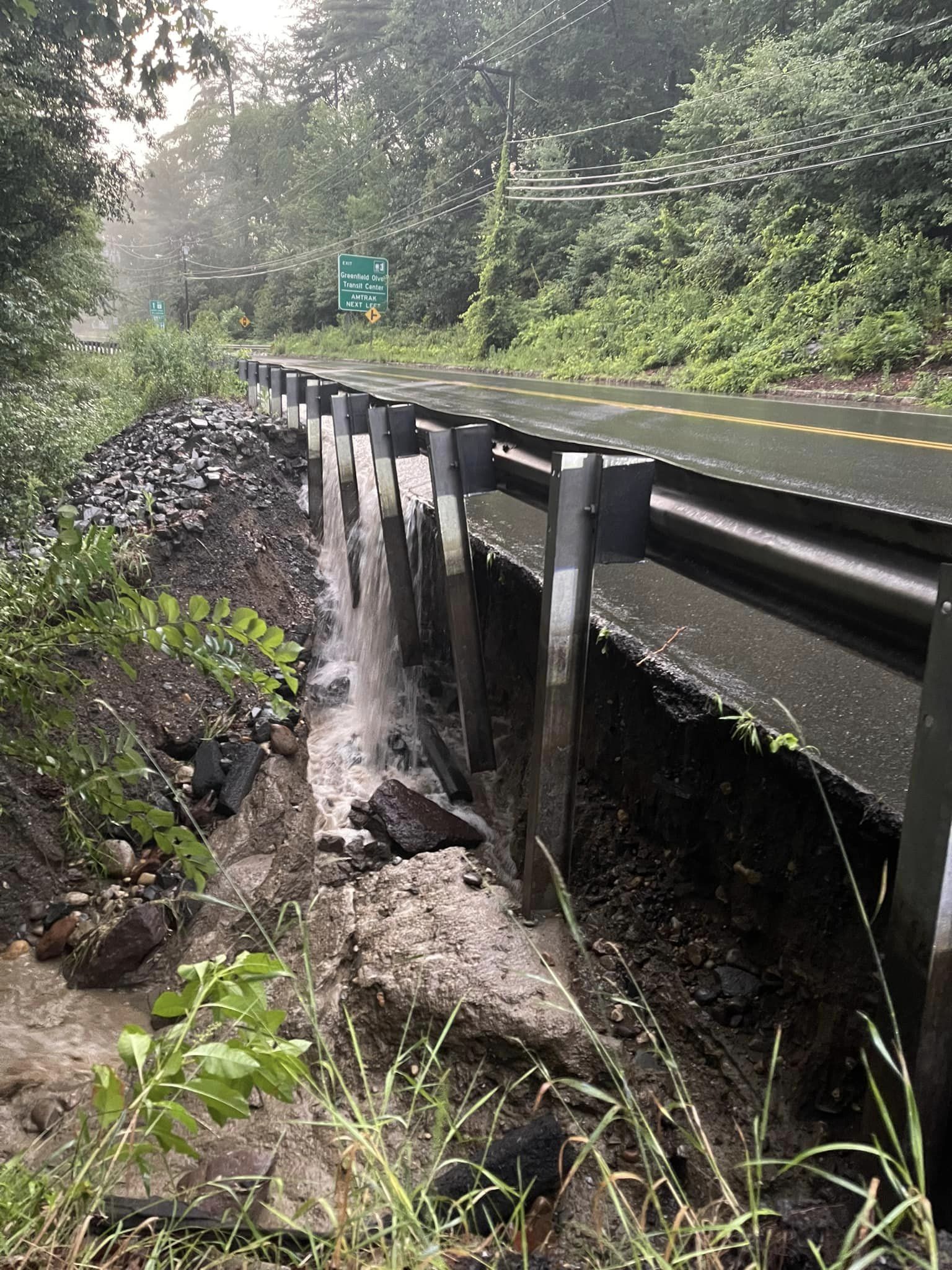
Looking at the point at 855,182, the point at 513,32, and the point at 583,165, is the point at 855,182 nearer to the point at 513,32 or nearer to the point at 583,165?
the point at 583,165

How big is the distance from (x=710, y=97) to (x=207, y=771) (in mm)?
24510

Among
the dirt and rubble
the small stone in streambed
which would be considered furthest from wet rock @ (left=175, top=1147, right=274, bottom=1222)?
the small stone in streambed

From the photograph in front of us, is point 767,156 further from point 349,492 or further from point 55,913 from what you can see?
point 55,913

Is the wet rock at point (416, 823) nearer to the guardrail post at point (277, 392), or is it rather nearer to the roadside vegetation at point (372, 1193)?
the roadside vegetation at point (372, 1193)

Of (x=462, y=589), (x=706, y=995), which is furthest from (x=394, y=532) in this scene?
(x=706, y=995)

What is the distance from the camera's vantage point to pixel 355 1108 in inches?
52.2

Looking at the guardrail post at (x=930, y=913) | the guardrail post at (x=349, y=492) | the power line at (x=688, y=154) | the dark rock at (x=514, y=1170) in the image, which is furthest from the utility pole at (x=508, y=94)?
the dark rock at (x=514, y=1170)

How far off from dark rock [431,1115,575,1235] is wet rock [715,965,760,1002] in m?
0.73

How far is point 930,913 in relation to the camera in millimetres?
1647

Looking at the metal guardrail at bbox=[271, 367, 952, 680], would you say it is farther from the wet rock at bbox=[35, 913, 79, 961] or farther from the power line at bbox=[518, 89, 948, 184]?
the power line at bbox=[518, 89, 948, 184]

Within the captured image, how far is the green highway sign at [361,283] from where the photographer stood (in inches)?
1487

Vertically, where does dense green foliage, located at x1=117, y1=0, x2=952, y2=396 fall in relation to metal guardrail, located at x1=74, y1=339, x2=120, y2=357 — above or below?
above

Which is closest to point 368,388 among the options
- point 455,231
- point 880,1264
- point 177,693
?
point 177,693

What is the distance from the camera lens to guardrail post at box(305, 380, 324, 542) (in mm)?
9336
